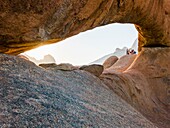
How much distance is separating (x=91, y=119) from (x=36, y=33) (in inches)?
86.3

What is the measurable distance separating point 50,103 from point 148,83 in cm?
728

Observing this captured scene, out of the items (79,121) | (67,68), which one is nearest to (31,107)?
(79,121)

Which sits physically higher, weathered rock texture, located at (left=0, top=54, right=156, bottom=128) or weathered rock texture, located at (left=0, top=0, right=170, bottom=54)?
weathered rock texture, located at (left=0, top=0, right=170, bottom=54)

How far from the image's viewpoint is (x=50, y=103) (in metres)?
4.12

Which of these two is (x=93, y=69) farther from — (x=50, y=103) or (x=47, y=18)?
(x=50, y=103)

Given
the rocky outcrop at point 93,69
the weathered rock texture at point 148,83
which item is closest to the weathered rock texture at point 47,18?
the rocky outcrop at point 93,69

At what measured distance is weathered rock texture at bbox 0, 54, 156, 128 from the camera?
3.53m

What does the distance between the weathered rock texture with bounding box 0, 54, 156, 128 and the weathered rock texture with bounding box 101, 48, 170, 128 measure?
230 centimetres

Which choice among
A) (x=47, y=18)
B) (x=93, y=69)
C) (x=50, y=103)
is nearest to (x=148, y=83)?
(x=93, y=69)

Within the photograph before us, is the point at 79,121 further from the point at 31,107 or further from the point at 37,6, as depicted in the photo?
the point at 37,6

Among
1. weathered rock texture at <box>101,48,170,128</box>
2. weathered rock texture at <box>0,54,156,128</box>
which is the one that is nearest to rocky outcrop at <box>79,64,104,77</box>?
weathered rock texture at <box>101,48,170,128</box>

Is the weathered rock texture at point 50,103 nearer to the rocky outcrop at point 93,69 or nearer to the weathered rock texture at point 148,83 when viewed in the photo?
the rocky outcrop at point 93,69

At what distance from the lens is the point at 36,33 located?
17.1 ft

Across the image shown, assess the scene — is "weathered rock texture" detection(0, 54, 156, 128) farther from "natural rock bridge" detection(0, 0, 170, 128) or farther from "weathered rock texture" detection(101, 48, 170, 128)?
"weathered rock texture" detection(101, 48, 170, 128)
